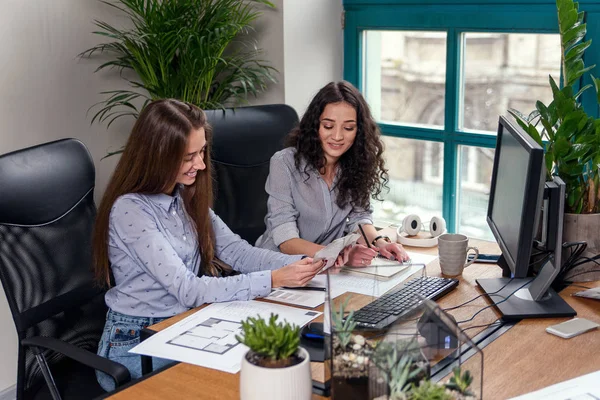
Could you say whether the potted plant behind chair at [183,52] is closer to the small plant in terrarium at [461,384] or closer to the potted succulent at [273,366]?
the potted succulent at [273,366]

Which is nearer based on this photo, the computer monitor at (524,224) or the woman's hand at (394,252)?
the computer monitor at (524,224)

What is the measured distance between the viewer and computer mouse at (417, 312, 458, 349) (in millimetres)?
1259

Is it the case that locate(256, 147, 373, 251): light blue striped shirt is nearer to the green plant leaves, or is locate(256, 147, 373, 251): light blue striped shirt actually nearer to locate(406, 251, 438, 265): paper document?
locate(406, 251, 438, 265): paper document

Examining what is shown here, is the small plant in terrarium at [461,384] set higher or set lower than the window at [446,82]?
lower

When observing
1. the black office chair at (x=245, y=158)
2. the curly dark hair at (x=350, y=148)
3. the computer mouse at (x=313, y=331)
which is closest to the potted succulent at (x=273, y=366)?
the computer mouse at (x=313, y=331)

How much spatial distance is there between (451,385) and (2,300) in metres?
2.19

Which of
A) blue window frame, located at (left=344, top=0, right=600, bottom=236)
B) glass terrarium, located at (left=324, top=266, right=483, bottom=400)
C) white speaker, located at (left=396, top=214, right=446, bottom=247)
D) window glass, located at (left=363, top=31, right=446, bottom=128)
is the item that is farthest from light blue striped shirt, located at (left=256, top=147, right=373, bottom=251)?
glass terrarium, located at (left=324, top=266, right=483, bottom=400)

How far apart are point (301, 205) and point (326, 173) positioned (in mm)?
137

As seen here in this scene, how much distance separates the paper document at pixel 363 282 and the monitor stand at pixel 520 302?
0.66 ft

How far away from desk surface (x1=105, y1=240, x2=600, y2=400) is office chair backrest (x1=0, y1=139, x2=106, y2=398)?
0.36m

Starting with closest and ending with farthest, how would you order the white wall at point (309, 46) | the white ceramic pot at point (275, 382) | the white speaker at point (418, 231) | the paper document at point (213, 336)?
1. the white ceramic pot at point (275, 382)
2. the paper document at point (213, 336)
3. the white speaker at point (418, 231)
4. the white wall at point (309, 46)

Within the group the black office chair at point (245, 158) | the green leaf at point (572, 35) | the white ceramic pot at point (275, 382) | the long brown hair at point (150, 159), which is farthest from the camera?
the black office chair at point (245, 158)

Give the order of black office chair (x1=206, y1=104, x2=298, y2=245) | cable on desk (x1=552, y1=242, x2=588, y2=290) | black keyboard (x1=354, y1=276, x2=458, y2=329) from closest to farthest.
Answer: black keyboard (x1=354, y1=276, x2=458, y2=329) → cable on desk (x1=552, y1=242, x2=588, y2=290) → black office chair (x1=206, y1=104, x2=298, y2=245)

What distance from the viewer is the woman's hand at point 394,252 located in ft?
7.44
